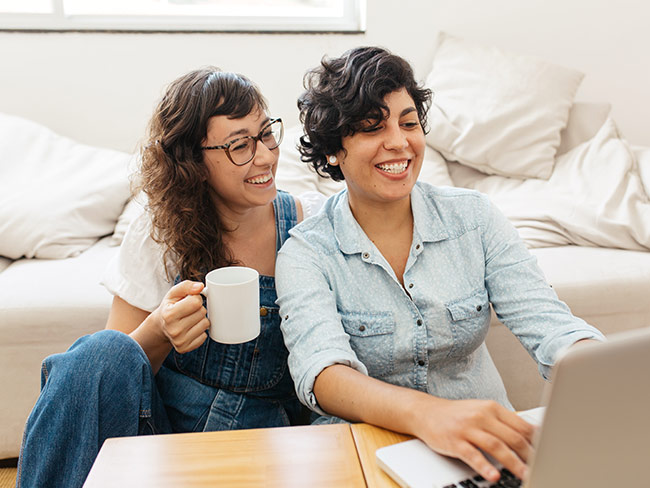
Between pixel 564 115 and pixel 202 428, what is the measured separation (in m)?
1.92

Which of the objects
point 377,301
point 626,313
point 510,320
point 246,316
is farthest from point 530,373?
point 246,316

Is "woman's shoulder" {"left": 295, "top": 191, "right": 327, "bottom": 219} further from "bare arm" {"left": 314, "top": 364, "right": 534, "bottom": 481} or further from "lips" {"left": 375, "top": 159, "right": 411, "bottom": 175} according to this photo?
"bare arm" {"left": 314, "top": 364, "right": 534, "bottom": 481}

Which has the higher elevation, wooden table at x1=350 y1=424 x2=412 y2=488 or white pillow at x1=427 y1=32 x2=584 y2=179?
white pillow at x1=427 y1=32 x2=584 y2=179

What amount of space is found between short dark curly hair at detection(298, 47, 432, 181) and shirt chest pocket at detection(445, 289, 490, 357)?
1.32ft

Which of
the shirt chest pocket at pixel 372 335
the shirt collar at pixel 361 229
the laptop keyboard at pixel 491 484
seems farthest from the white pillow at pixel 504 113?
the laptop keyboard at pixel 491 484

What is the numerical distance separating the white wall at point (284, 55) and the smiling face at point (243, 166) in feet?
4.57

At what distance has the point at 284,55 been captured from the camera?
2.59m

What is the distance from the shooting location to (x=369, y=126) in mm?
1177

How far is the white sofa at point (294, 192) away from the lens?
163 centimetres

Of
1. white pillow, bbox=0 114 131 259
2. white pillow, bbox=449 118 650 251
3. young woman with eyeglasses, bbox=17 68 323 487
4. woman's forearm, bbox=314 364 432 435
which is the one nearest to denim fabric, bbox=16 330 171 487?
young woman with eyeglasses, bbox=17 68 323 487

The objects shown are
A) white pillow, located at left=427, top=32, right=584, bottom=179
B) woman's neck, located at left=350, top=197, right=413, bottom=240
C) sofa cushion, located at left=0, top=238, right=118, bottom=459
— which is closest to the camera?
woman's neck, located at left=350, top=197, right=413, bottom=240

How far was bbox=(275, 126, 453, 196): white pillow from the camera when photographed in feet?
6.85

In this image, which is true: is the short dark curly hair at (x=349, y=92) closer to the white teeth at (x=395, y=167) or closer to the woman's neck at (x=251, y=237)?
the white teeth at (x=395, y=167)

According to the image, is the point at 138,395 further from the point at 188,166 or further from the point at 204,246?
the point at 188,166
